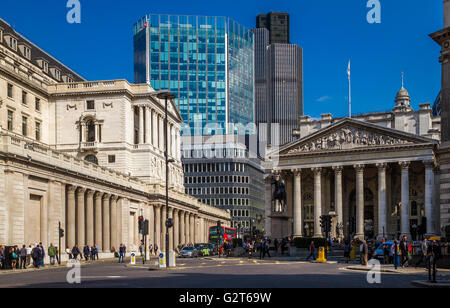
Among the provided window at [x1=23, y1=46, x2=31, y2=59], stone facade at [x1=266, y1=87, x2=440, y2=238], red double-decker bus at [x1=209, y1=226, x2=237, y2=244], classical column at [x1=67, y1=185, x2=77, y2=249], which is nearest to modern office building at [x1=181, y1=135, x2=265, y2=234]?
stone facade at [x1=266, y1=87, x2=440, y2=238]

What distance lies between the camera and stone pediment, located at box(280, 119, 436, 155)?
109 metres

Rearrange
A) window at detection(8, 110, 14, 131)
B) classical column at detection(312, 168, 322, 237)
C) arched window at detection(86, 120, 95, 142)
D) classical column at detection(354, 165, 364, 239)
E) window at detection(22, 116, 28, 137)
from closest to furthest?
window at detection(8, 110, 14, 131)
window at detection(22, 116, 28, 137)
arched window at detection(86, 120, 95, 142)
classical column at detection(354, 165, 364, 239)
classical column at detection(312, 168, 322, 237)

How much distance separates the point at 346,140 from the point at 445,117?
208 ft

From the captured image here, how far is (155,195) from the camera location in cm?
9831

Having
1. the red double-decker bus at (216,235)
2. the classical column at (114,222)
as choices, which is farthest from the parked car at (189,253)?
the red double-decker bus at (216,235)

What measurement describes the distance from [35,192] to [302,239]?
31240 mm

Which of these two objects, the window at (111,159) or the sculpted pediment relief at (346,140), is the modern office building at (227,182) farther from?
the window at (111,159)

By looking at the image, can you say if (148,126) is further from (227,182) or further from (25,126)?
(227,182)

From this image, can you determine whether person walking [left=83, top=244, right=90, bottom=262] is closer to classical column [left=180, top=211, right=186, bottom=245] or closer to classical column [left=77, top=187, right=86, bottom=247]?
classical column [left=77, top=187, right=86, bottom=247]

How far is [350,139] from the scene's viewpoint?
113625mm

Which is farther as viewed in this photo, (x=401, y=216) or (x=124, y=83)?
(x=401, y=216)

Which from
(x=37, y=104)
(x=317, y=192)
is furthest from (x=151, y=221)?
(x=317, y=192)
